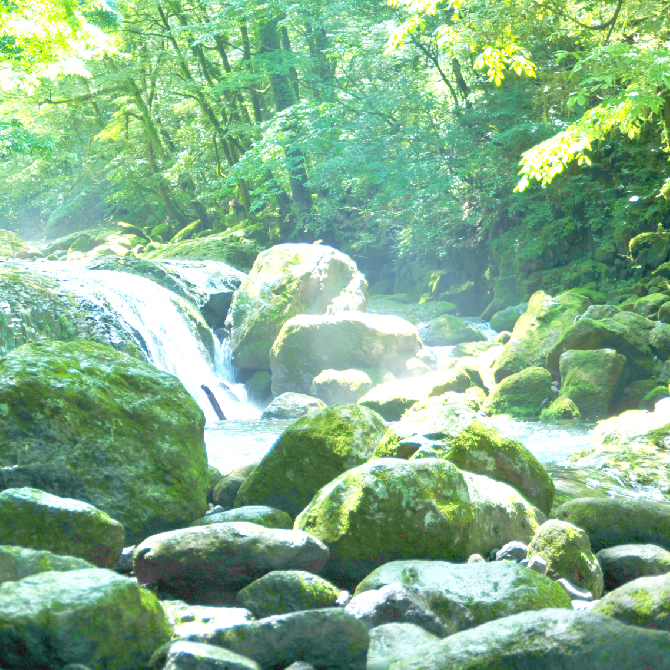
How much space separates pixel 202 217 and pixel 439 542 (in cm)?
2483

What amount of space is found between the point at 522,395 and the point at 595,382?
1088 mm

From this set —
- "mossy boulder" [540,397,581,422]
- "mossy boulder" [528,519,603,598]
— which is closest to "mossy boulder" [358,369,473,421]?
"mossy boulder" [540,397,581,422]

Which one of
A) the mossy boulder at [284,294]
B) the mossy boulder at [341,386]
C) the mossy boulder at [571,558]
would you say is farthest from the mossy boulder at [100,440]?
the mossy boulder at [284,294]

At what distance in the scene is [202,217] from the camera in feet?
89.6

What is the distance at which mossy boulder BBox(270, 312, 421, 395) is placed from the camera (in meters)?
12.6

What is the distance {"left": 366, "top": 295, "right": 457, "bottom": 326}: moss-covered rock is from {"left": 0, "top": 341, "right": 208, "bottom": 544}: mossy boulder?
1321 centimetres

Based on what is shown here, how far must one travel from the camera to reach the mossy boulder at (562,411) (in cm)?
1016

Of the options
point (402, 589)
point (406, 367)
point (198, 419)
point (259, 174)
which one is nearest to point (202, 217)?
point (259, 174)

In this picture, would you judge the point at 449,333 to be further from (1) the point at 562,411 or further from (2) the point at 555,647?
(2) the point at 555,647

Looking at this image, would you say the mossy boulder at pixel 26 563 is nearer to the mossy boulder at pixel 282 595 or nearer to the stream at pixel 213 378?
the mossy boulder at pixel 282 595

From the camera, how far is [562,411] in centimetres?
1021

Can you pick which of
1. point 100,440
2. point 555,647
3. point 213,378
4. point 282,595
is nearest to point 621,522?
point 282,595

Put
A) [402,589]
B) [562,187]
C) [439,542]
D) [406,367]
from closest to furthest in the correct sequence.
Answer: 1. [402,589]
2. [439,542]
3. [406,367]
4. [562,187]

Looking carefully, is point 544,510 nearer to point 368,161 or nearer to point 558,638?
point 558,638
